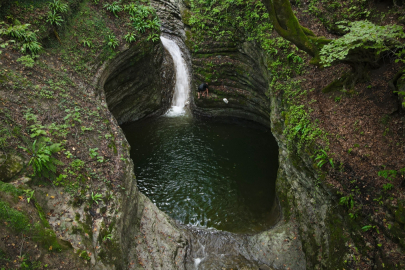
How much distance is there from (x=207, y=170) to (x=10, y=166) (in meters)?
9.17

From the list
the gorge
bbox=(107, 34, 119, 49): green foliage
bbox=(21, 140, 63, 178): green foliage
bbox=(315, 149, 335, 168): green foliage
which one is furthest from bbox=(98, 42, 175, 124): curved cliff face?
bbox=(315, 149, 335, 168): green foliage

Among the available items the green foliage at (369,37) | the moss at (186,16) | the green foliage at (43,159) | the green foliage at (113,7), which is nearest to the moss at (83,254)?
the green foliage at (43,159)

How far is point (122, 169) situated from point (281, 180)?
23.0 ft

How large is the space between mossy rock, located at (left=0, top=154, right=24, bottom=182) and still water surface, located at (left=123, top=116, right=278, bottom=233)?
631 centimetres

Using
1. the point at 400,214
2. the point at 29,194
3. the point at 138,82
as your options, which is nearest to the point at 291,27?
the point at 400,214

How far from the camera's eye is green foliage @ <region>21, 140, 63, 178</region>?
5926 millimetres

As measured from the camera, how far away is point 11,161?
577 cm

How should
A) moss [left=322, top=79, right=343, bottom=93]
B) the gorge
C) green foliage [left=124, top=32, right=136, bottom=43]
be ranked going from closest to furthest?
the gorge < moss [left=322, top=79, right=343, bottom=93] < green foliage [left=124, top=32, right=136, bottom=43]

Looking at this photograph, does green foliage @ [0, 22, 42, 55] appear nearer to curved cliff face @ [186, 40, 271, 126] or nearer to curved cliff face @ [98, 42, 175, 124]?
curved cliff face @ [98, 42, 175, 124]

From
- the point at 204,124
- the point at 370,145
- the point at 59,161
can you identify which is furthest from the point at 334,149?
the point at 204,124

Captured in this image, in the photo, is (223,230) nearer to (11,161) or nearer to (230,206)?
(230,206)

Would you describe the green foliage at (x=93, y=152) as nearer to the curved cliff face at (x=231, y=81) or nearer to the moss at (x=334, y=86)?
the moss at (x=334, y=86)

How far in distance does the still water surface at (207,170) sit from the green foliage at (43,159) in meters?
5.68

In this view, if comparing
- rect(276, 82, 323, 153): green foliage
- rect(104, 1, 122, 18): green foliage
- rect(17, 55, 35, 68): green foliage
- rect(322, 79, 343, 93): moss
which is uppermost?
rect(104, 1, 122, 18): green foliage
